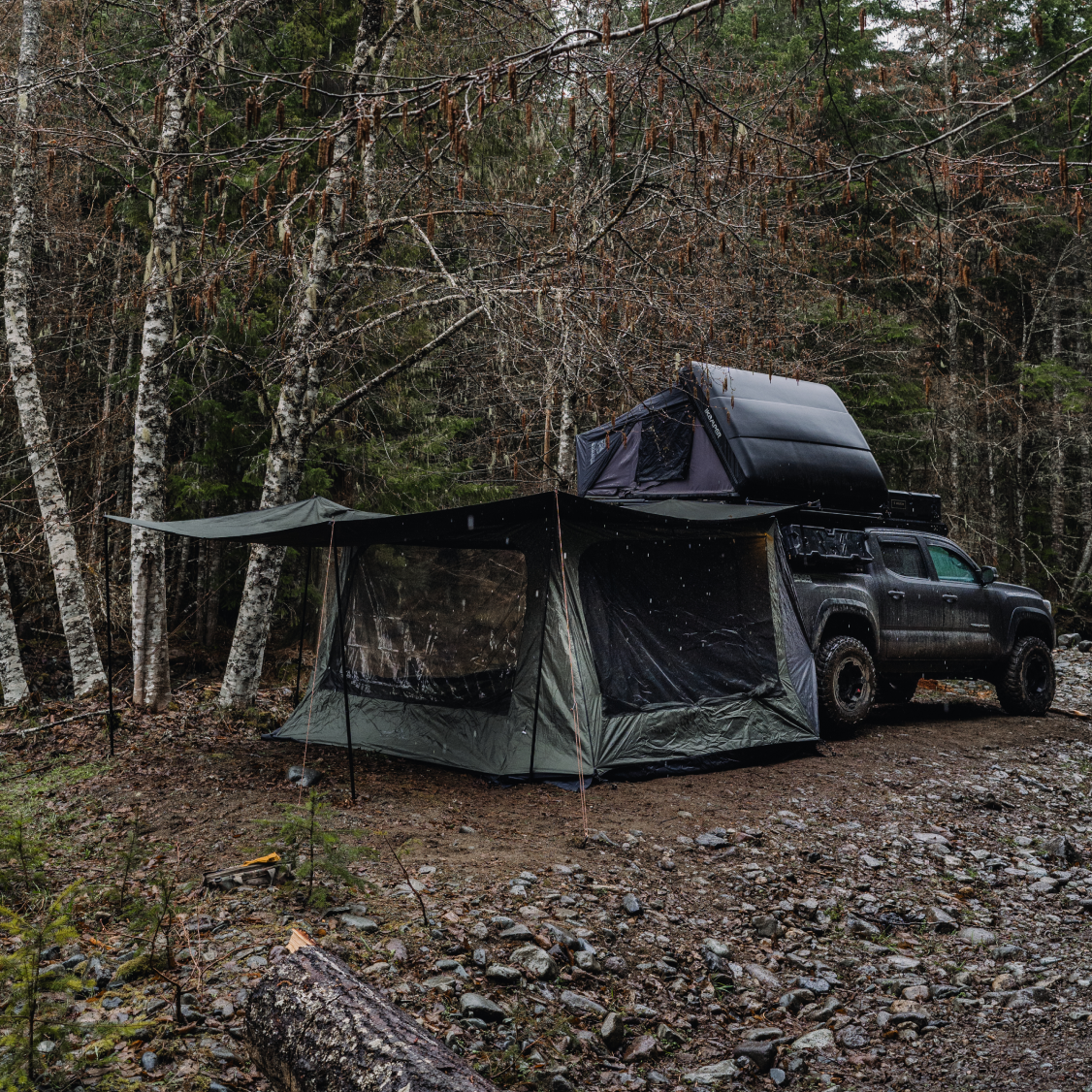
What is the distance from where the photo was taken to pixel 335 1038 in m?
2.69

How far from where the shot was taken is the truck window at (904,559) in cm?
941

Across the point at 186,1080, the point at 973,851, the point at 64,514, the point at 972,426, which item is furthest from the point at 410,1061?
the point at 972,426

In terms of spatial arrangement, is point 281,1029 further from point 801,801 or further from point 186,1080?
point 801,801

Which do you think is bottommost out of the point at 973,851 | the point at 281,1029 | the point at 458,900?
the point at 973,851

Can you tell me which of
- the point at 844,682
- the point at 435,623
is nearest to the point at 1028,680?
the point at 844,682

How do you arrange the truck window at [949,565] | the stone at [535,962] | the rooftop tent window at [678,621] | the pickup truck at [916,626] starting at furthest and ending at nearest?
1. the truck window at [949,565]
2. the pickup truck at [916,626]
3. the rooftop tent window at [678,621]
4. the stone at [535,962]

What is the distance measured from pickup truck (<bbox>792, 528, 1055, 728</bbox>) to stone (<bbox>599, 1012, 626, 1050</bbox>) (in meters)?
5.47

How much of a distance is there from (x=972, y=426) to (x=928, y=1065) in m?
19.4

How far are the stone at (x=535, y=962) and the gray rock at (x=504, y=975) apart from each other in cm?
7

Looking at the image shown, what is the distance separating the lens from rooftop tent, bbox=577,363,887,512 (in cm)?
837

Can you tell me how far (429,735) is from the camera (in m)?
7.48

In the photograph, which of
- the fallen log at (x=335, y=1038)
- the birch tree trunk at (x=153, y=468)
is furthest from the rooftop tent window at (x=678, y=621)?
the birch tree trunk at (x=153, y=468)

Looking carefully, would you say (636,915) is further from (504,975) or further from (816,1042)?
(816,1042)

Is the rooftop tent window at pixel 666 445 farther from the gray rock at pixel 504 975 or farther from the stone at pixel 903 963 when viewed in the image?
Result: the gray rock at pixel 504 975
